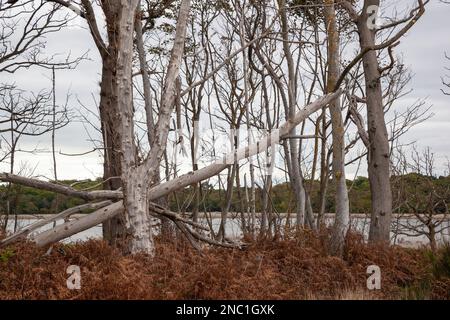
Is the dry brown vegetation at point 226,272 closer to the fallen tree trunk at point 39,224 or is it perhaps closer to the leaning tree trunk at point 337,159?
the leaning tree trunk at point 337,159

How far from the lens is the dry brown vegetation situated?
7.16 meters

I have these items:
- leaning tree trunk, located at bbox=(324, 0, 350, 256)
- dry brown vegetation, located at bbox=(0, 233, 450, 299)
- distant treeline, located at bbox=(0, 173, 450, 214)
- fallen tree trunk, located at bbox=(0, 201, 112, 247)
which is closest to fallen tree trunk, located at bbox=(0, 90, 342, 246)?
fallen tree trunk, located at bbox=(0, 201, 112, 247)

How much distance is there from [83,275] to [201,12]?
1229cm

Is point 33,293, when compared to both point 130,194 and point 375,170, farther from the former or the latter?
point 375,170

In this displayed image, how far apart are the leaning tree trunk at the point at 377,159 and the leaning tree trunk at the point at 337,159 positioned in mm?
1163

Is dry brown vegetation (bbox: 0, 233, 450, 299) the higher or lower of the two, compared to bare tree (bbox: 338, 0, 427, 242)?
lower

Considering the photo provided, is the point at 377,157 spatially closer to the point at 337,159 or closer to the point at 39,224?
the point at 337,159

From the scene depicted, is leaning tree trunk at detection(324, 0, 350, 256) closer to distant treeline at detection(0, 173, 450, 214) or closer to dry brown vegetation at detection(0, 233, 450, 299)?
dry brown vegetation at detection(0, 233, 450, 299)

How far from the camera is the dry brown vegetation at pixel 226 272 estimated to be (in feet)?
23.5

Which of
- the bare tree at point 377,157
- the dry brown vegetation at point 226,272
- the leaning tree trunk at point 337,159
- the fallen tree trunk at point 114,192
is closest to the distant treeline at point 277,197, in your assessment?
the bare tree at point 377,157

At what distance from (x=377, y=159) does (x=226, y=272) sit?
6.01 metres

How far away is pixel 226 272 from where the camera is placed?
7410 mm

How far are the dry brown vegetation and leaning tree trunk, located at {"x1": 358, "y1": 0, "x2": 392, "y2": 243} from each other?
5.02 feet
